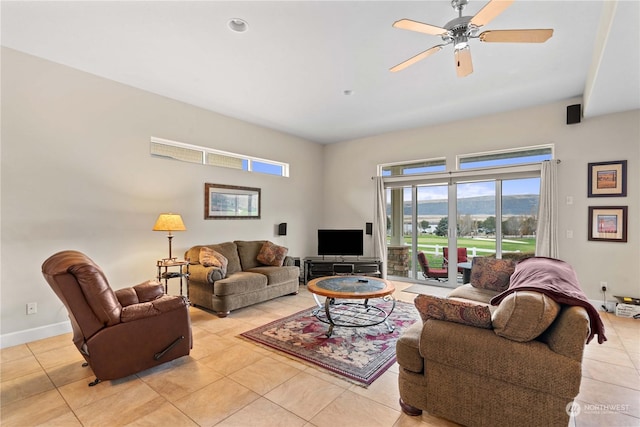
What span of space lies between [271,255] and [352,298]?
231cm

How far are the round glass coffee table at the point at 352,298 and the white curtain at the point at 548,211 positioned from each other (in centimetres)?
264

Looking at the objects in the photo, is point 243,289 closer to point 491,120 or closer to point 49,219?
point 49,219

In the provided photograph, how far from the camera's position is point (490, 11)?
6.54ft

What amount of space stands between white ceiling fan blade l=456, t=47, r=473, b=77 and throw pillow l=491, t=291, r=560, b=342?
75.9 inches

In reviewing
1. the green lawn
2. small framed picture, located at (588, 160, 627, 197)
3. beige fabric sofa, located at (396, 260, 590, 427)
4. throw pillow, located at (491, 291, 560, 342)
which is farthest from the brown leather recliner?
small framed picture, located at (588, 160, 627, 197)

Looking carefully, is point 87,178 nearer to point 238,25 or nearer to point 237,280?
point 237,280

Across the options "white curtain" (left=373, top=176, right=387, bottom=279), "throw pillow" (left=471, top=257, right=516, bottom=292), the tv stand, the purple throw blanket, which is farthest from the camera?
Result: "white curtain" (left=373, top=176, right=387, bottom=279)

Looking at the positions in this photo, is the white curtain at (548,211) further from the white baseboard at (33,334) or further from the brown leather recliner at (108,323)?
the white baseboard at (33,334)

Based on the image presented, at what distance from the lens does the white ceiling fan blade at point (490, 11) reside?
6.10ft

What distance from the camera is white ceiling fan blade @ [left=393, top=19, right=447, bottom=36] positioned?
208cm

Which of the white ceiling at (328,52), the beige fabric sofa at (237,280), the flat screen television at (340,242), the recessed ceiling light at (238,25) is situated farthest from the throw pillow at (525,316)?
the flat screen television at (340,242)

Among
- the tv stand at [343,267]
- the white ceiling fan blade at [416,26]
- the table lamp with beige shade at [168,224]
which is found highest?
the white ceiling fan blade at [416,26]

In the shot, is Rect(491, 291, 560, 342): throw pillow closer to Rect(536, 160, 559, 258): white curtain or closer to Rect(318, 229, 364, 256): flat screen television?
Rect(536, 160, 559, 258): white curtain

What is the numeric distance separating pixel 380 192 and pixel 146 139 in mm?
4301
